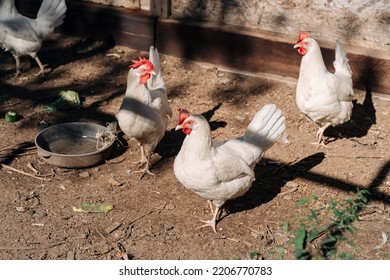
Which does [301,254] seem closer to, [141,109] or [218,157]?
[218,157]

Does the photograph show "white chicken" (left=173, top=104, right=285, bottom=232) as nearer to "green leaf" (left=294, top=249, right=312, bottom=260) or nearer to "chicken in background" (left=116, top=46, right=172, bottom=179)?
"chicken in background" (left=116, top=46, right=172, bottom=179)

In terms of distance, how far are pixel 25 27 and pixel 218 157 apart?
13.2 feet

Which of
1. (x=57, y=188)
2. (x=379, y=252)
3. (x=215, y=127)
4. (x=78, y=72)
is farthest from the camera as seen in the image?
(x=78, y=72)

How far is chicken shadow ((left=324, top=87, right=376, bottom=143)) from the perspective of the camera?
6.37 metres

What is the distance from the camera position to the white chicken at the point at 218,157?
4383 mm

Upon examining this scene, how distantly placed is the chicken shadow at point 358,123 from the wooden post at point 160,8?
283 cm

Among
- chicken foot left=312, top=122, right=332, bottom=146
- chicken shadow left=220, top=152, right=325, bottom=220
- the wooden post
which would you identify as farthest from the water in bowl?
the wooden post

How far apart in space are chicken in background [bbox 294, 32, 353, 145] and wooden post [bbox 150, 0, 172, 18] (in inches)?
101

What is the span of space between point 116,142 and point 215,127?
47.9 inches

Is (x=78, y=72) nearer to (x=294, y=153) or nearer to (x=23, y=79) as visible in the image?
(x=23, y=79)

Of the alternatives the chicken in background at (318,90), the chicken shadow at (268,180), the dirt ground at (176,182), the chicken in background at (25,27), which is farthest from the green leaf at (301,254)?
the chicken in background at (25,27)

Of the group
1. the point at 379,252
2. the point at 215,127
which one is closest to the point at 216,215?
the point at 379,252

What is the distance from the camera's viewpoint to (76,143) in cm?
602

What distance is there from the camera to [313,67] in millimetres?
5742
